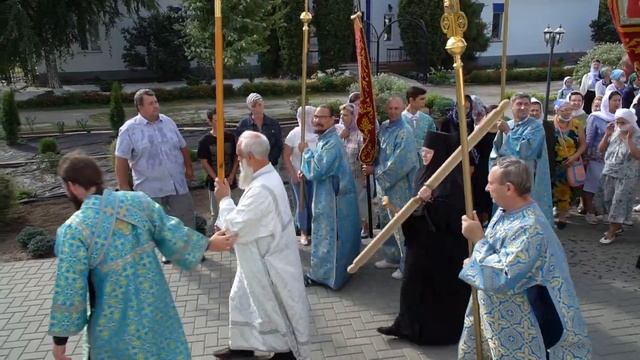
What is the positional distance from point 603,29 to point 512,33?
571 centimetres

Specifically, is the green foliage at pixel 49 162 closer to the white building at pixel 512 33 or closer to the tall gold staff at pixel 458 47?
the tall gold staff at pixel 458 47

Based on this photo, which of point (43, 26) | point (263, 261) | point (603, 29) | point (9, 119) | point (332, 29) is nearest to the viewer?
point (263, 261)

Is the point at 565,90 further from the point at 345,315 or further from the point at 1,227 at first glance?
the point at 1,227

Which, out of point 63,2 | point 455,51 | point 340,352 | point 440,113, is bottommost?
point 340,352

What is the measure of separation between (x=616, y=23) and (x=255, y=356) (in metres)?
3.56

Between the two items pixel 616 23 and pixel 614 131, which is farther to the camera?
pixel 614 131

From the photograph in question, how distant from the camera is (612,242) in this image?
697 centimetres

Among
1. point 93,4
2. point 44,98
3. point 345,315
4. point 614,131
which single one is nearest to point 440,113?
point 614,131

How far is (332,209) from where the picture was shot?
218 inches

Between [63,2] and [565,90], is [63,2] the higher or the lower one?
the higher one

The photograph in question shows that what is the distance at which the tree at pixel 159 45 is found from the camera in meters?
26.9

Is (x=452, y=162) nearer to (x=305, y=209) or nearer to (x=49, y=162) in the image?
(x=305, y=209)

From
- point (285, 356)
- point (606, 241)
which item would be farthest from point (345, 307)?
point (606, 241)

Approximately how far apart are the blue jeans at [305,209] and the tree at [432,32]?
22.2 m
